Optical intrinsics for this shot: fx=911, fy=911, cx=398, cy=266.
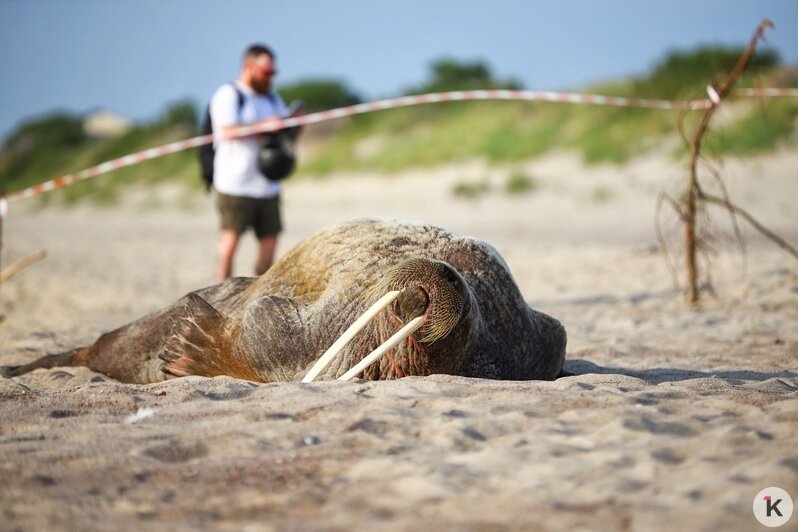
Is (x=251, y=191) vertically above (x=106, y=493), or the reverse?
(x=251, y=191)

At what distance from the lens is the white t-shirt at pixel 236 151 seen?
7.12 metres

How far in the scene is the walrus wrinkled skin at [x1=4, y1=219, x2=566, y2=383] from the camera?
3.68 meters

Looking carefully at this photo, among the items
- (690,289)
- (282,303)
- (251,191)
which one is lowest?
(690,289)

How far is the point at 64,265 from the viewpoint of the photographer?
1267 centimetres

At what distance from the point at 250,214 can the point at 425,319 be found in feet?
13.0

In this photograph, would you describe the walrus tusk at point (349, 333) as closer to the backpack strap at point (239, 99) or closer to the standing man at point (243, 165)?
the standing man at point (243, 165)

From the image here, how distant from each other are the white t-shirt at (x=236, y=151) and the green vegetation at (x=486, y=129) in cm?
358

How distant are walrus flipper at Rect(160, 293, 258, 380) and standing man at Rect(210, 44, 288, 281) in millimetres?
2822

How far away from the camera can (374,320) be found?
3.86 metres

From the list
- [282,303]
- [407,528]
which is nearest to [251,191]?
[282,303]

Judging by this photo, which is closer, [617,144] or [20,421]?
[20,421]

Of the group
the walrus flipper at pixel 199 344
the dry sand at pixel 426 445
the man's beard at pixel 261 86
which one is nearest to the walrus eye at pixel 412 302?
the dry sand at pixel 426 445

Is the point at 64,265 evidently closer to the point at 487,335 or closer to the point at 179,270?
the point at 179,270

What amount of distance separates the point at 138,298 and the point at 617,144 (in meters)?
13.0
